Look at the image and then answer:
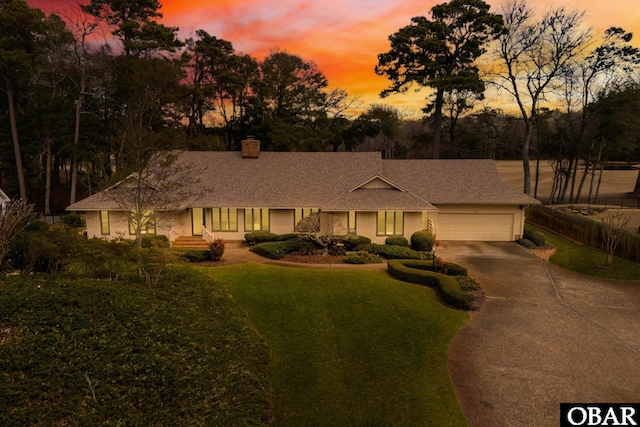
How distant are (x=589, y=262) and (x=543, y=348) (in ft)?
47.4

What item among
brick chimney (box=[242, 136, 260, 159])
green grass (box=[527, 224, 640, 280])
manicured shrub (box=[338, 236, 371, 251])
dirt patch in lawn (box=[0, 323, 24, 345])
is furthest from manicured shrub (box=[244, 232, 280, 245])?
green grass (box=[527, 224, 640, 280])

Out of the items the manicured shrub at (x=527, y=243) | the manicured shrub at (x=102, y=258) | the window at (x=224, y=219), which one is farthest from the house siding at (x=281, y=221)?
the manicured shrub at (x=527, y=243)

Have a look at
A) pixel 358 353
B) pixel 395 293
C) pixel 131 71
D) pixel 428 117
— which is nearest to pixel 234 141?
pixel 131 71

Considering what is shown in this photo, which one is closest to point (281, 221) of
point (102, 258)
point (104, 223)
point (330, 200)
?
point (330, 200)

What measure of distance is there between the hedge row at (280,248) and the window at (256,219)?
3174 mm

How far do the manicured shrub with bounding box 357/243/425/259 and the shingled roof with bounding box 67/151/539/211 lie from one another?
2.92 meters

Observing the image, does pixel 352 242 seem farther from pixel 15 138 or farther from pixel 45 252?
pixel 15 138

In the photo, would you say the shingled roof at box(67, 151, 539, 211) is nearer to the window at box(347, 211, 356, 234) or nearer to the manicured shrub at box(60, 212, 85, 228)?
the window at box(347, 211, 356, 234)

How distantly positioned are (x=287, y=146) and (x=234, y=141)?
1262cm

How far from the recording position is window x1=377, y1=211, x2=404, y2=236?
95.6 ft

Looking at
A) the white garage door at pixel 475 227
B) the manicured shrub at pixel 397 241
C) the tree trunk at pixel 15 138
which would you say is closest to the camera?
the manicured shrub at pixel 397 241

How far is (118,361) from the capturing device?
10.3m

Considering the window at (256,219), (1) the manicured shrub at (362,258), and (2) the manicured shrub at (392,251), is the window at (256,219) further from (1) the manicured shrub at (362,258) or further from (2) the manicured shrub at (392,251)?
(1) the manicured shrub at (362,258)

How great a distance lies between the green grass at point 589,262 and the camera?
23.7 metres
